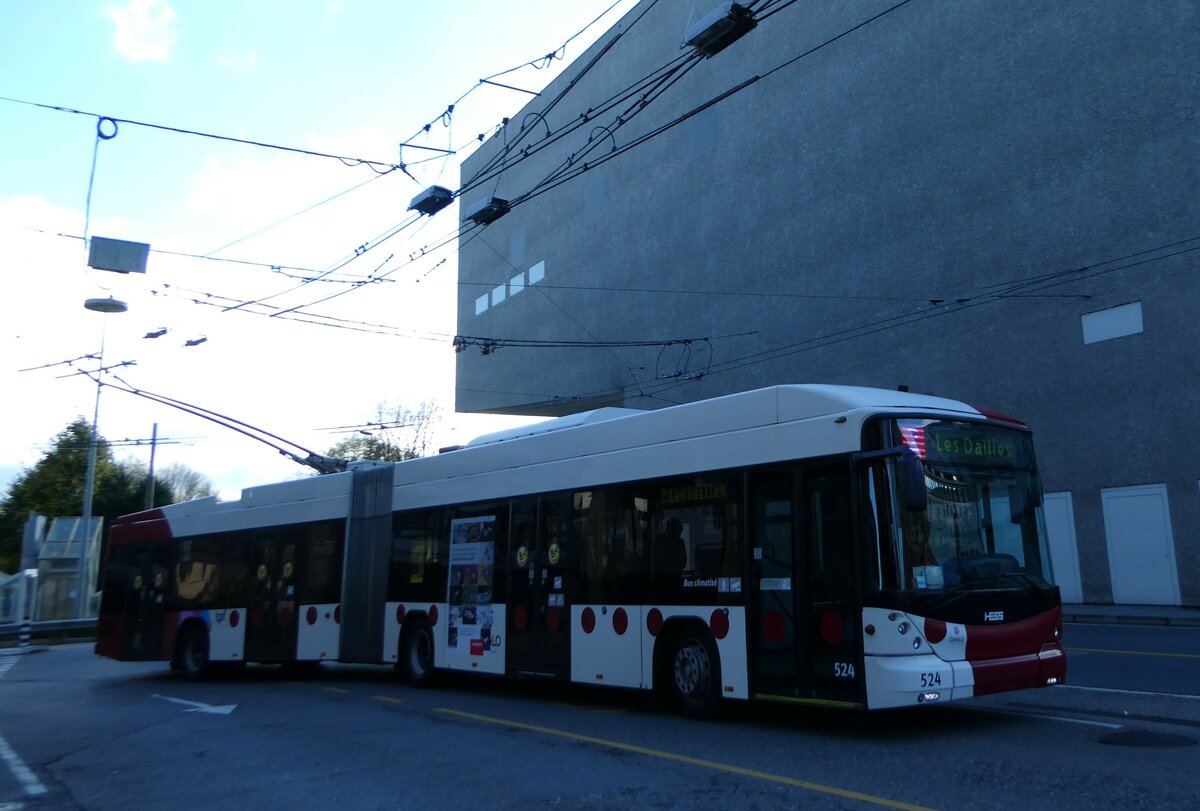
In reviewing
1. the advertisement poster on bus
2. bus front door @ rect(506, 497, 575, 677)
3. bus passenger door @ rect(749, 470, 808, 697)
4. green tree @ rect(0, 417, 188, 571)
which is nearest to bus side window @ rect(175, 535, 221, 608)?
the advertisement poster on bus

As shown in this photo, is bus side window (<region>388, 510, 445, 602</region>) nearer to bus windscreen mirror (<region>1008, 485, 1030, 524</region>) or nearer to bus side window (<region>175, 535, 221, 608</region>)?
bus side window (<region>175, 535, 221, 608</region>)

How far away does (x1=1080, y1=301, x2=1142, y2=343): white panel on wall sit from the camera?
24422 mm

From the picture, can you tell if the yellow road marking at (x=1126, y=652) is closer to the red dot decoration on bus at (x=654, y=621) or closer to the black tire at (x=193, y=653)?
the red dot decoration on bus at (x=654, y=621)

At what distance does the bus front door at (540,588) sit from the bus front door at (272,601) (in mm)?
5736

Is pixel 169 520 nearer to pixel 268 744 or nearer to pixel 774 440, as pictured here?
pixel 268 744

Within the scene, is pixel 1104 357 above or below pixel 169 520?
above

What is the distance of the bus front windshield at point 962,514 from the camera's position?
8.47 metres

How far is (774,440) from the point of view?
9.62 meters

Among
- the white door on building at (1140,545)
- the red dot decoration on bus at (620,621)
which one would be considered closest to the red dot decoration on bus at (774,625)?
the red dot decoration on bus at (620,621)

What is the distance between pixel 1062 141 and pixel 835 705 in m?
21.8

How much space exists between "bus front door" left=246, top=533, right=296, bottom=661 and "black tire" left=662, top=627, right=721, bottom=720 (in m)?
8.44

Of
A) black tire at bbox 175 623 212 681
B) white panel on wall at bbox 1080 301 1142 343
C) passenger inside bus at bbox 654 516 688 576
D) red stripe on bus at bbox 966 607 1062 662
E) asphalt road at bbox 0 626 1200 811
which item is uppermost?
white panel on wall at bbox 1080 301 1142 343

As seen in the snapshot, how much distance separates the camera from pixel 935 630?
834cm

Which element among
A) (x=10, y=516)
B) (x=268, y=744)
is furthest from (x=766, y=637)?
(x=10, y=516)
